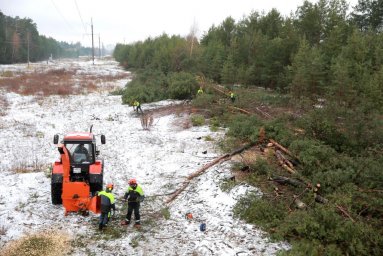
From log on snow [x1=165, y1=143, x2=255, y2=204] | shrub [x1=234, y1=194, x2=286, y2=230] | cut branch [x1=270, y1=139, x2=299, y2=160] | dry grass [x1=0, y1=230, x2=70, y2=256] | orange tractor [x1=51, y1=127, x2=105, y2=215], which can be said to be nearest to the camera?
dry grass [x1=0, y1=230, x2=70, y2=256]

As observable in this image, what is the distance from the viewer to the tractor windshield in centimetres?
1121

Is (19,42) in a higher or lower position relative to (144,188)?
higher

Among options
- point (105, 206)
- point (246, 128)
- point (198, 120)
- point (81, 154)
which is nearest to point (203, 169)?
point (246, 128)

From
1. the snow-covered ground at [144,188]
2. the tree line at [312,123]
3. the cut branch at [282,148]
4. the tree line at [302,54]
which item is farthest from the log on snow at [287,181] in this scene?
the tree line at [302,54]

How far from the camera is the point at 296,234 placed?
9.13m

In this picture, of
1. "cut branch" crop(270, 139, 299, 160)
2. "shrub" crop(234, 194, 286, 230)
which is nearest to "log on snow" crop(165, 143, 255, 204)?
"cut branch" crop(270, 139, 299, 160)

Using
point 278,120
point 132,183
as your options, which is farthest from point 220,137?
point 132,183

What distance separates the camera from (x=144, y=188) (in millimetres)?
12984

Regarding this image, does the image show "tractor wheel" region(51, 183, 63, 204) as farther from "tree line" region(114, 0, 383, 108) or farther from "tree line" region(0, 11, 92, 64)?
"tree line" region(0, 11, 92, 64)

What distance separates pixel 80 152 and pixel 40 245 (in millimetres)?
3435

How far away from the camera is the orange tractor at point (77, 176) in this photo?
10.4 meters

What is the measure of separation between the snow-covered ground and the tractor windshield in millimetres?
1707

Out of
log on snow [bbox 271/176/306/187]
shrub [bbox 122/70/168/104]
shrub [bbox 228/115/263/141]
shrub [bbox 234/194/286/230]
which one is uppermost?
shrub [bbox 122/70/168/104]

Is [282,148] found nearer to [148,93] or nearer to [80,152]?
[80,152]
